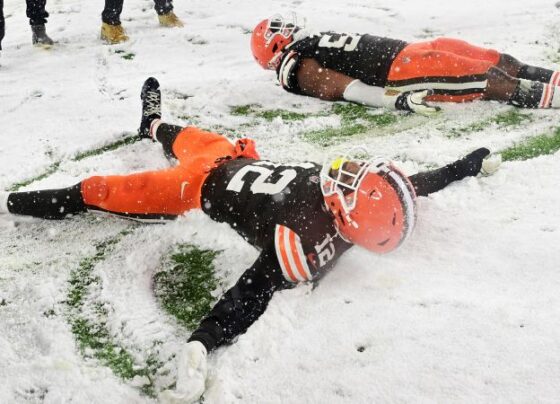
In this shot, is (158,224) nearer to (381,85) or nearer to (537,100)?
(381,85)

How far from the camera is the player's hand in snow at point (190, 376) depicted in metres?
2.02

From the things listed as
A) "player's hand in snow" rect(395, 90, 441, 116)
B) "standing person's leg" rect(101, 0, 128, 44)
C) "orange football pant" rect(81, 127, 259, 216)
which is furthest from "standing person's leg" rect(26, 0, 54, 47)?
"player's hand in snow" rect(395, 90, 441, 116)

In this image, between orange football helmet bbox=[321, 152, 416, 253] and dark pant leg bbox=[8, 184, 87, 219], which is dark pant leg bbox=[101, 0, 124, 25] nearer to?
dark pant leg bbox=[8, 184, 87, 219]

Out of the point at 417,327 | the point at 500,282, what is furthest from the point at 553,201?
the point at 417,327

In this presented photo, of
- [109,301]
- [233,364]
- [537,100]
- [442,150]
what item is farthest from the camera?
[537,100]

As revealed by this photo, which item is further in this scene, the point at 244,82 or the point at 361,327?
the point at 244,82

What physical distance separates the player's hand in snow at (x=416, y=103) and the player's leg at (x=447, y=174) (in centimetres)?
74

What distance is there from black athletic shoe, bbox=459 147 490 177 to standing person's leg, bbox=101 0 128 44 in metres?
4.17

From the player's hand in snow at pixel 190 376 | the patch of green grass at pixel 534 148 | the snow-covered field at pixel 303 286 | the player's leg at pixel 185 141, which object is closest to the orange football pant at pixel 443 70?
the snow-covered field at pixel 303 286

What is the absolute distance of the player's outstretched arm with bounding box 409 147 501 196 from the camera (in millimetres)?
3044

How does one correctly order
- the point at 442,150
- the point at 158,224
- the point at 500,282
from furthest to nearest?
the point at 442,150
the point at 158,224
the point at 500,282

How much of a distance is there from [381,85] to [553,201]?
5.84 feet

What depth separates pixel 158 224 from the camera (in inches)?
124

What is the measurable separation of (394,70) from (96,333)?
9.42 feet
